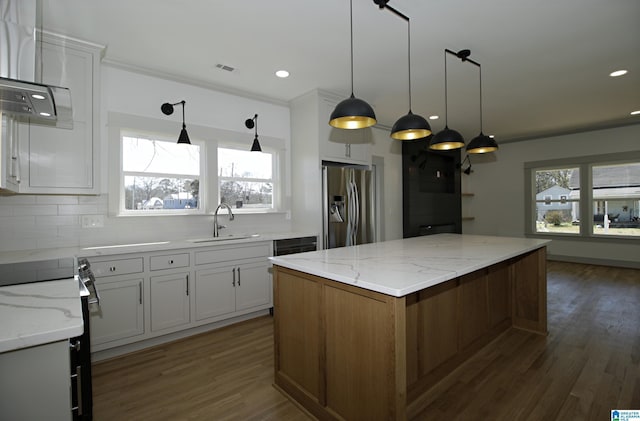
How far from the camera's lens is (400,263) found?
1.93 meters

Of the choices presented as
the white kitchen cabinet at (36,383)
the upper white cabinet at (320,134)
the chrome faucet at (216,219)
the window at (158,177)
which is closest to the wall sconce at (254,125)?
the upper white cabinet at (320,134)

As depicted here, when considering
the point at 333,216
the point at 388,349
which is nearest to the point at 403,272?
the point at 388,349

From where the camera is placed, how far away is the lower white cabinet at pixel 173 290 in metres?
2.52

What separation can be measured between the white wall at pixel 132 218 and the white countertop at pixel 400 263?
5.91 feet

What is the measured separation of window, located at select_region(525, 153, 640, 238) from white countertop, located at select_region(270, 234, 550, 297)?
15.7 ft

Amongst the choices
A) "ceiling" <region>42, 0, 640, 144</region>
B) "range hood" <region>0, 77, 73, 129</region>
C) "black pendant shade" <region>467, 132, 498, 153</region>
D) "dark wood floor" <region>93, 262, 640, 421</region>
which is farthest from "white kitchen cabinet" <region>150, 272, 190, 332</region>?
"black pendant shade" <region>467, 132, 498, 153</region>

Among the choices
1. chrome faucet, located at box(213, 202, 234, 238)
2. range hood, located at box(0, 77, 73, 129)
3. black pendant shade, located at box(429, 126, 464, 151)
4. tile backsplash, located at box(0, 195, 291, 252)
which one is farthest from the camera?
chrome faucet, located at box(213, 202, 234, 238)

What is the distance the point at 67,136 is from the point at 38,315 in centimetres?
224

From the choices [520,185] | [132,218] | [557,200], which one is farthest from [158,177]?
[557,200]

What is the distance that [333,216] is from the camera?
397cm

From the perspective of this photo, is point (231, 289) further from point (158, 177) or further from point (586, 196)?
point (586, 196)

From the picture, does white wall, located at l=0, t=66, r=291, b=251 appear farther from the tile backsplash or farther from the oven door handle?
the oven door handle

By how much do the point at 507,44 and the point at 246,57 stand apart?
2.45 meters

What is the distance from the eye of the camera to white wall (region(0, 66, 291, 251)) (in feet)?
8.57
